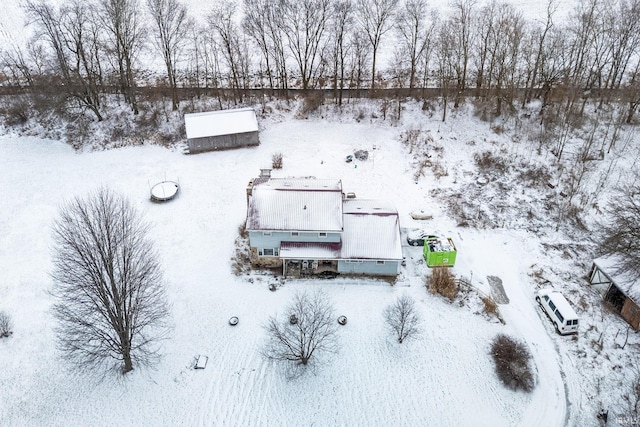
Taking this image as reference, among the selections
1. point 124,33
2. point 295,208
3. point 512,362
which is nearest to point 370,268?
point 295,208

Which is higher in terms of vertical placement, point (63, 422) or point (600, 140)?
point (600, 140)

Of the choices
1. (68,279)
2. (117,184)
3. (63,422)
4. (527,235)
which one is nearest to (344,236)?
(527,235)

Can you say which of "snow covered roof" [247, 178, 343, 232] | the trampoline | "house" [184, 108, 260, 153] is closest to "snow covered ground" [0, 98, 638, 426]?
the trampoline

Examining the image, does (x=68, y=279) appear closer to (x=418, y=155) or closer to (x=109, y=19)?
(x=418, y=155)

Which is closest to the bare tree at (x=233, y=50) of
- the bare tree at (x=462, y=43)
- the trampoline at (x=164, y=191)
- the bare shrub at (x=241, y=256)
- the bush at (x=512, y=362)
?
the trampoline at (x=164, y=191)

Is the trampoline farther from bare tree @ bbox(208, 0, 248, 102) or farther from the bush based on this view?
the bush

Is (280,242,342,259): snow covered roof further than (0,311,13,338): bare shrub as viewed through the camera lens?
Yes

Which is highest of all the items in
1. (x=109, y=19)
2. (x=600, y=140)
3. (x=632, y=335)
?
(x=109, y=19)

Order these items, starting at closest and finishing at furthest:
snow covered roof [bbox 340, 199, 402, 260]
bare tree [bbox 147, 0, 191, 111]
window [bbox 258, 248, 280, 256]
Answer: snow covered roof [bbox 340, 199, 402, 260] → window [bbox 258, 248, 280, 256] → bare tree [bbox 147, 0, 191, 111]
